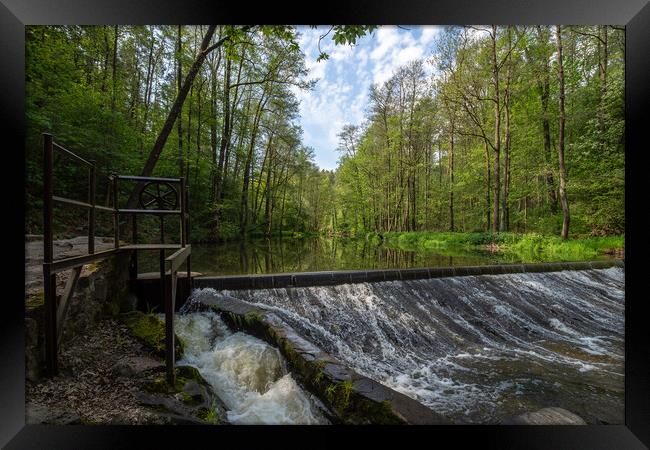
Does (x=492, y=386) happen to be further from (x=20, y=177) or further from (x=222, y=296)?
(x=20, y=177)

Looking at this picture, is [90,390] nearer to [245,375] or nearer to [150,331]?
[150,331]

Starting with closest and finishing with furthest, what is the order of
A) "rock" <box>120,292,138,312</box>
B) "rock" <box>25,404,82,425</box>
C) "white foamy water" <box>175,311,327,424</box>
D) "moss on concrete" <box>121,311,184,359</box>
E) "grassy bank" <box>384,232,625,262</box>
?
"rock" <box>25,404,82,425</box>
"white foamy water" <box>175,311,327,424</box>
"moss on concrete" <box>121,311,184,359</box>
"rock" <box>120,292,138,312</box>
"grassy bank" <box>384,232,625,262</box>

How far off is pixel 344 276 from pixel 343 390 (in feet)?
10.3

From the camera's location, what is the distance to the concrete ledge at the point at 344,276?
472 cm

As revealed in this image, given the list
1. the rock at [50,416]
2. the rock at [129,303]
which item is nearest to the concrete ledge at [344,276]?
the rock at [129,303]

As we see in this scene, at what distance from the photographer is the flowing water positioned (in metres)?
2.72

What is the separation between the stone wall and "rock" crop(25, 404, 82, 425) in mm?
240

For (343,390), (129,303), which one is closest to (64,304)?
(129,303)

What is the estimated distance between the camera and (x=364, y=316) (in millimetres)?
4242

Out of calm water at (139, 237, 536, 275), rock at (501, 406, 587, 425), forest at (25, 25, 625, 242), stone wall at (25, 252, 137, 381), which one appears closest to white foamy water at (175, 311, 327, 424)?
stone wall at (25, 252, 137, 381)

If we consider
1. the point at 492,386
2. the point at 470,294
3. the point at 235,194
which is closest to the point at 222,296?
the point at 492,386

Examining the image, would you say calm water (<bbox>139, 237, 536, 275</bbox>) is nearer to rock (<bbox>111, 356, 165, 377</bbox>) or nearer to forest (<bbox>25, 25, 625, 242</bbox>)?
forest (<bbox>25, 25, 625, 242</bbox>)
